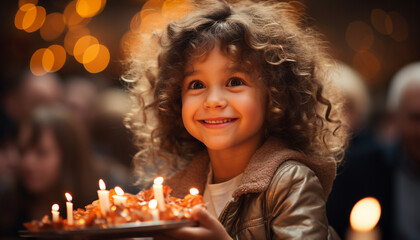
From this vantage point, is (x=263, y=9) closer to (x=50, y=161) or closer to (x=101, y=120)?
(x=50, y=161)

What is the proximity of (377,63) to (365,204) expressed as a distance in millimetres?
5256

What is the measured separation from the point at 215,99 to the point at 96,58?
5356 millimetres

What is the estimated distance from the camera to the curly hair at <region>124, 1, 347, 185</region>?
5.90ft

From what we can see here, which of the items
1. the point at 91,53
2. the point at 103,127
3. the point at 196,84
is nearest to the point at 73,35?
the point at 91,53

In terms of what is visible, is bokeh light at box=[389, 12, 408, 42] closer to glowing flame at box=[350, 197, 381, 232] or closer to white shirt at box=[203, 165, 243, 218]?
glowing flame at box=[350, 197, 381, 232]

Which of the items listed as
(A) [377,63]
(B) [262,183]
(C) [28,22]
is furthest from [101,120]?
(A) [377,63]

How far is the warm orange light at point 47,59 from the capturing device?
663 centimetres

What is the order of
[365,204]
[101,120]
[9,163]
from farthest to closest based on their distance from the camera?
[101,120], [9,163], [365,204]

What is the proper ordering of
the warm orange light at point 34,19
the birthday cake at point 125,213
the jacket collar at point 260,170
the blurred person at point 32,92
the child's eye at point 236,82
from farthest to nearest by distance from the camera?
1. the warm orange light at point 34,19
2. the blurred person at point 32,92
3. the child's eye at point 236,82
4. the jacket collar at point 260,170
5. the birthday cake at point 125,213

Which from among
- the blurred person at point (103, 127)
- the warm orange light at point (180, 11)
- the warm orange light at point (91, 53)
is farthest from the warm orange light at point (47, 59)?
the warm orange light at point (180, 11)

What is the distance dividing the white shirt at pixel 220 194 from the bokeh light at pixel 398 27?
17.7ft

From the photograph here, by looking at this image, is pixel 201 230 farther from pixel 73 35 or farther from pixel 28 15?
pixel 73 35

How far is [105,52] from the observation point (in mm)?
6867

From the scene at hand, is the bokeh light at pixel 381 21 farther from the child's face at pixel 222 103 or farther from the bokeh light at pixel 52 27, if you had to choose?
the child's face at pixel 222 103
